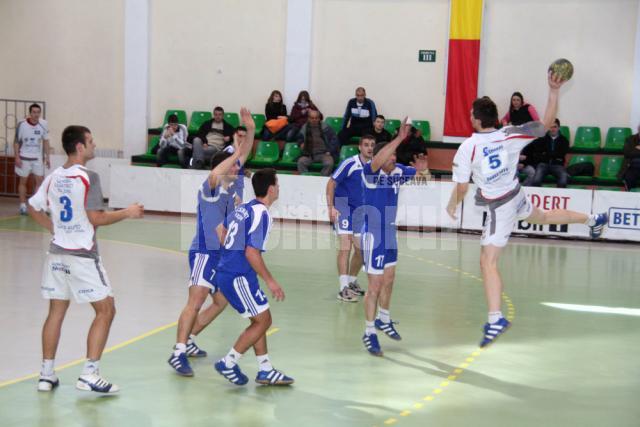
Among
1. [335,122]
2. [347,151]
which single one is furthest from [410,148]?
[335,122]

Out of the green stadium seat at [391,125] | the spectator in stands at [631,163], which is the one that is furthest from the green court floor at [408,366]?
the green stadium seat at [391,125]

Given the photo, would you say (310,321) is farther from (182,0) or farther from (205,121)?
(182,0)

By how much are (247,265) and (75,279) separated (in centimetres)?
143

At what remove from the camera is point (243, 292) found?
24.6 feet

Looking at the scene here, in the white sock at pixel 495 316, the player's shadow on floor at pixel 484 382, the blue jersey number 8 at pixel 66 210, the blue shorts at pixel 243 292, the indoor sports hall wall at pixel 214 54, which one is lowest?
the player's shadow on floor at pixel 484 382

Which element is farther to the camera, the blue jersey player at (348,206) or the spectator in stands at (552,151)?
the spectator in stands at (552,151)

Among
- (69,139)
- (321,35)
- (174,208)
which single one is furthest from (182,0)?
(69,139)

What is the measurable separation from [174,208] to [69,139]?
1269 cm

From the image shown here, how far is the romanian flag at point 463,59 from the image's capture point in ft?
66.9

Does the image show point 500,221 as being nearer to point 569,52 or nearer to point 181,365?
point 181,365

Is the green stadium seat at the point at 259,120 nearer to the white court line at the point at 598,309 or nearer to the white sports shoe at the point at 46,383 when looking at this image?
the white court line at the point at 598,309

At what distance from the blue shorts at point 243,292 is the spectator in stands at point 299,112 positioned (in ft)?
43.8

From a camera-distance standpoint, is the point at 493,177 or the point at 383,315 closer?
the point at 493,177

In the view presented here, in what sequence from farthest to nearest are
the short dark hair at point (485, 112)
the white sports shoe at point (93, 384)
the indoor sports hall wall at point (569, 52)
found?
the indoor sports hall wall at point (569, 52) → the short dark hair at point (485, 112) → the white sports shoe at point (93, 384)
